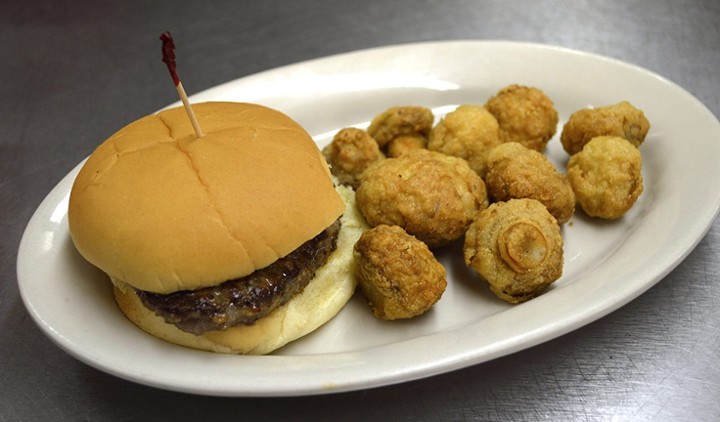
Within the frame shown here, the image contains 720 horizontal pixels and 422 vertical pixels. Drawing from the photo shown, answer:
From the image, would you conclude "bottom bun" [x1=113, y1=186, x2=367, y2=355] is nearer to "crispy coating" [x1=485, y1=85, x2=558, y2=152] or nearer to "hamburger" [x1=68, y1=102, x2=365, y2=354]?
"hamburger" [x1=68, y1=102, x2=365, y2=354]

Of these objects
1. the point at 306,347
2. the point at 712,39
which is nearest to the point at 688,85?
the point at 712,39

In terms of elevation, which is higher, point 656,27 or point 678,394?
point 656,27

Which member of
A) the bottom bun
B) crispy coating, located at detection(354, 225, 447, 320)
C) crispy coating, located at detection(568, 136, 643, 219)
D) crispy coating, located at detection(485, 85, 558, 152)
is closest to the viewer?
the bottom bun

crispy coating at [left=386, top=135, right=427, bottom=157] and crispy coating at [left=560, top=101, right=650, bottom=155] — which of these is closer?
crispy coating at [left=560, top=101, right=650, bottom=155]

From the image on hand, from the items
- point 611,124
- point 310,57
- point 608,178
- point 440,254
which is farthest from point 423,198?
point 310,57

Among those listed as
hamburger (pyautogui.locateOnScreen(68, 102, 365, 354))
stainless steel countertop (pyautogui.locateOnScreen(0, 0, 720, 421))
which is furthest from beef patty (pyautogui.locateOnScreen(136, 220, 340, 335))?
stainless steel countertop (pyautogui.locateOnScreen(0, 0, 720, 421))

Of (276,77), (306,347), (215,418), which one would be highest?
(276,77)

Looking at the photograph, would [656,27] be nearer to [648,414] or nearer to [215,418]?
[648,414]
